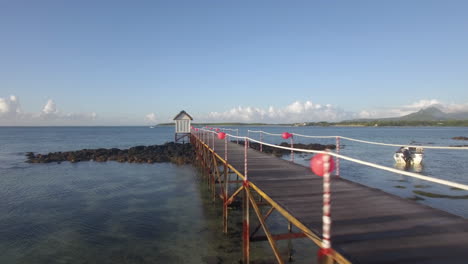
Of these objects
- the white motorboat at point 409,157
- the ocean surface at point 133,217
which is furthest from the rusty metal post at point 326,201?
the white motorboat at point 409,157

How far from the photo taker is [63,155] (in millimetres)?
30906

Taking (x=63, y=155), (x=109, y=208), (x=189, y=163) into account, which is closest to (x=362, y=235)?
(x=109, y=208)

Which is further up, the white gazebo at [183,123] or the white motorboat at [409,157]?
the white gazebo at [183,123]

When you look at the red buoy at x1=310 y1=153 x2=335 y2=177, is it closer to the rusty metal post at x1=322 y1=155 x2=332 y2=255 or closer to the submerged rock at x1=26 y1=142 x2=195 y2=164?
the rusty metal post at x1=322 y1=155 x2=332 y2=255

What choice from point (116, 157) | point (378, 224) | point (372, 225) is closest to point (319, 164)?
point (372, 225)

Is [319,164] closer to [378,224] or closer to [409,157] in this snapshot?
[378,224]

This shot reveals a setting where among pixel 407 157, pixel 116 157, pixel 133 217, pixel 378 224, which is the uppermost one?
pixel 378 224

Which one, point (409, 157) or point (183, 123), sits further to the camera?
point (183, 123)

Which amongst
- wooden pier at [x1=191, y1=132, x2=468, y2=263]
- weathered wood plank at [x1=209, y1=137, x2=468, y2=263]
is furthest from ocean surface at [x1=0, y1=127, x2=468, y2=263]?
weathered wood plank at [x1=209, y1=137, x2=468, y2=263]

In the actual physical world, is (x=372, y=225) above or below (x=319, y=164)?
below

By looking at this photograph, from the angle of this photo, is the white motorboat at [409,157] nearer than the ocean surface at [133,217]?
No

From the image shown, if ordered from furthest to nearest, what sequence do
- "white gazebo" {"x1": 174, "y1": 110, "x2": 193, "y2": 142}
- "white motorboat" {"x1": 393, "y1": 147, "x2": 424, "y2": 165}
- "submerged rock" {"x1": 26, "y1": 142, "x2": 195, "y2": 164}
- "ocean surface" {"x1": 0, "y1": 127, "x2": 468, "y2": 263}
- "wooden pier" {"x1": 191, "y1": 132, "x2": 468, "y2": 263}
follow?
"white gazebo" {"x1": 174, "y1": 110, "x2": 193, "y2": 142}, "submerged rock" {"x1": 26, "y1": 142, "x2": 195, "y2": 164}, "white motorboat" {"x1": 393, "y1": 147, "x2": 424, "y2": 165}, "ocean surface" {"x1": 0, "y1": 127, "x2": 468, "y2": 263}, "wooden pier" {"x1": 191, "y1": 132, "x2": 468, "y2": 263}

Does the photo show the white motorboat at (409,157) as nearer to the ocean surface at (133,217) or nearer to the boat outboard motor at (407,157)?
the boat outboard motor at (407,157)

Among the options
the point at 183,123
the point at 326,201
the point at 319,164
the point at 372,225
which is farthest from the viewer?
the point at 183,123
